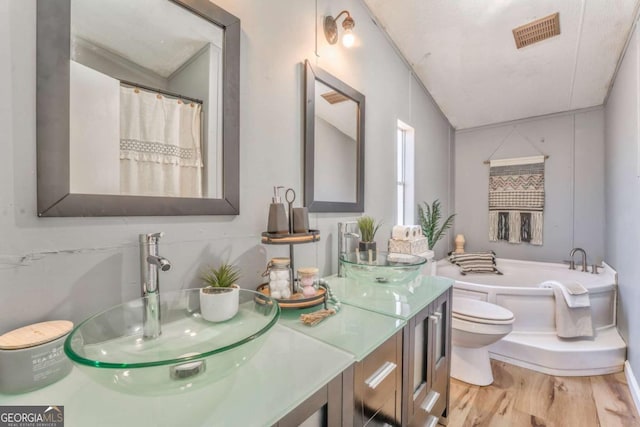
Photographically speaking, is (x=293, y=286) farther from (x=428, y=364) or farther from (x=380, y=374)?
(x=428, y=364)

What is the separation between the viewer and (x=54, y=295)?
73 cm

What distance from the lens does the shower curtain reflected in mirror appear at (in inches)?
33.7

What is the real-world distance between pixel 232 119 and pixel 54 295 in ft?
2.57

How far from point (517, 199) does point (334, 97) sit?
8.86 ft

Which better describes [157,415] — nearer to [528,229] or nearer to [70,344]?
[70,344]

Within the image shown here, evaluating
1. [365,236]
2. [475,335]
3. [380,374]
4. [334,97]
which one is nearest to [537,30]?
[334,97]

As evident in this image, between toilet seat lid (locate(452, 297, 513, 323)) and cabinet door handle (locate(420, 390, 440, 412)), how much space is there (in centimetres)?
65

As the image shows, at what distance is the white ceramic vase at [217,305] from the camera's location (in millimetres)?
871

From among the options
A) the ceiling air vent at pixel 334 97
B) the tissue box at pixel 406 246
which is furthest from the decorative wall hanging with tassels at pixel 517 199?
the ceiling air vent at pixel 334 97

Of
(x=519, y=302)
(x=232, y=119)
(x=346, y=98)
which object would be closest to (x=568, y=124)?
(x=519, y=302)

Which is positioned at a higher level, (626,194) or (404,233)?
(626,194)

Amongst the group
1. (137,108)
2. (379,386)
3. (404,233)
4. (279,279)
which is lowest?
(379,386)

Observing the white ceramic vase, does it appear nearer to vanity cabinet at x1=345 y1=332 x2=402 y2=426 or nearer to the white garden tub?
vanity cabinet at x1=345 y1=332 x2=402 y2=426

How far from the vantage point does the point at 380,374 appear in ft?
2.89
